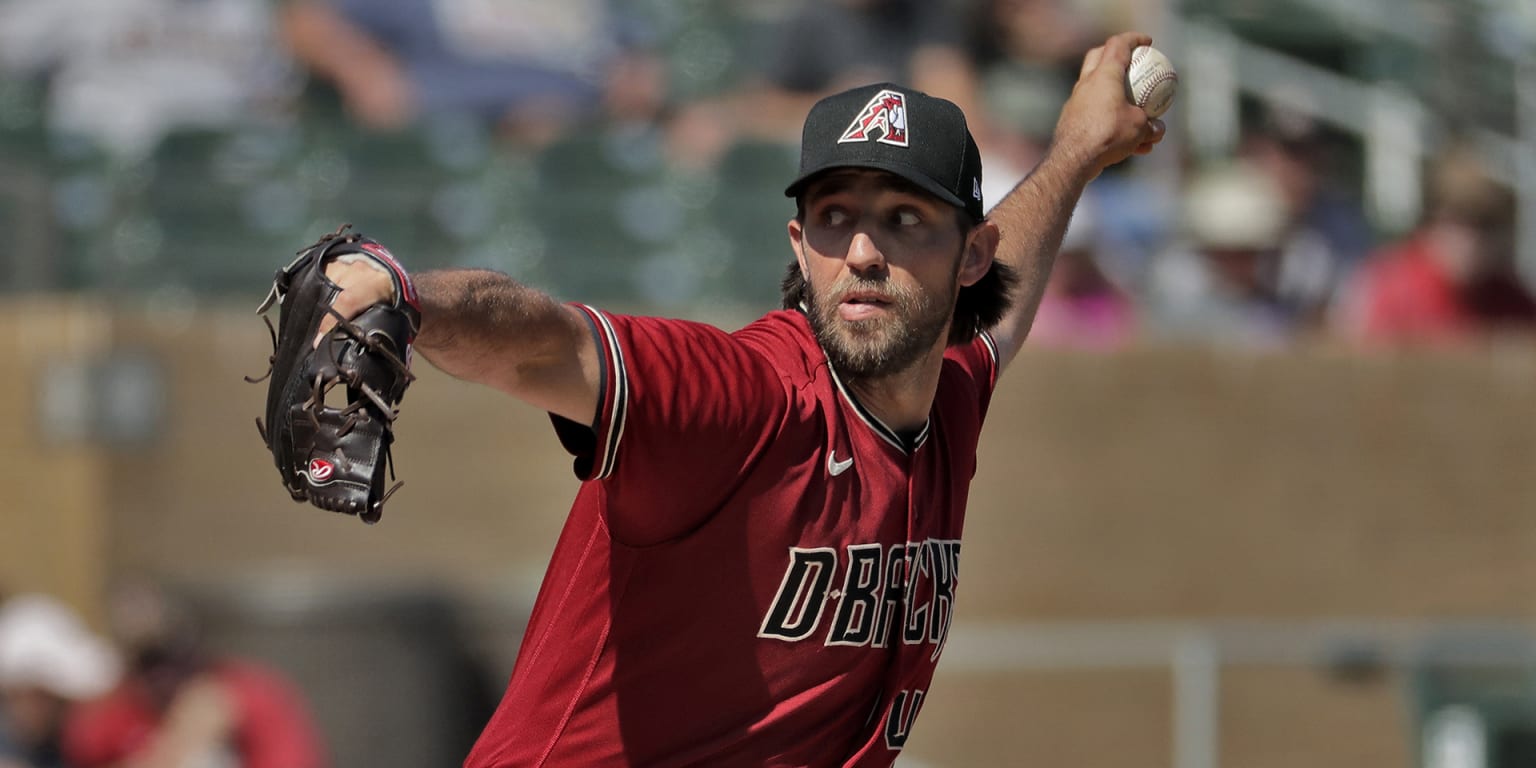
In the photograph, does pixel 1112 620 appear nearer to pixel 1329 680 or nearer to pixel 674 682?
pixel 1329 680

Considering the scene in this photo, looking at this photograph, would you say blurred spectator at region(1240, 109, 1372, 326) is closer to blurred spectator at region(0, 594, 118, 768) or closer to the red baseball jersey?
blurred spectator at region(0, 594, 118, 768)

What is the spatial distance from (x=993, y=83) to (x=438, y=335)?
772 centimetres

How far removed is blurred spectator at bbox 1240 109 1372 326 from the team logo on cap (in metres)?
7.17

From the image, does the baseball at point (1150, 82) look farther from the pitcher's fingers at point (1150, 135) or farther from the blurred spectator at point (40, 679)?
the blurred spectator at point (40, 679)

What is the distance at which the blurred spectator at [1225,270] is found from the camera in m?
10.1

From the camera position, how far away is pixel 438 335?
2891 mm

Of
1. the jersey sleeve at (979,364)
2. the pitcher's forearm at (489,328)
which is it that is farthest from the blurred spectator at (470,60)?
the pitcher's forearm at (489,328)

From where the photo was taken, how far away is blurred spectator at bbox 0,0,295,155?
9.16 metres

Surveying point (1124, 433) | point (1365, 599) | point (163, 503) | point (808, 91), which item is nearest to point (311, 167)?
point (163, 503)

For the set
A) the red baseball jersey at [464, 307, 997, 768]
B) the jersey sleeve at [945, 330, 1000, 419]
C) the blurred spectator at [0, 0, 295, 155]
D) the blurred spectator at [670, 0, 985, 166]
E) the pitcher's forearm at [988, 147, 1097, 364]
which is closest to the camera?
the red baseball jersey at [464, 307, 997, 768]

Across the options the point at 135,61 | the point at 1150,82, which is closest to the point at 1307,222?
the point at 135,61

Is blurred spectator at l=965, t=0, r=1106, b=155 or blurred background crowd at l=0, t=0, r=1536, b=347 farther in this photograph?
blurred spectator at l=965, t=0, r=1106, b=155

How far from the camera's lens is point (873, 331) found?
11.5 feet

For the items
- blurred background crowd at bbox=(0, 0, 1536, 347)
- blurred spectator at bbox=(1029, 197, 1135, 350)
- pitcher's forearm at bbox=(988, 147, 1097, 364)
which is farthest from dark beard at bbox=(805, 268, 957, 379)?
blurred spectator at bbox=(1029, 197, 1135, 350)
